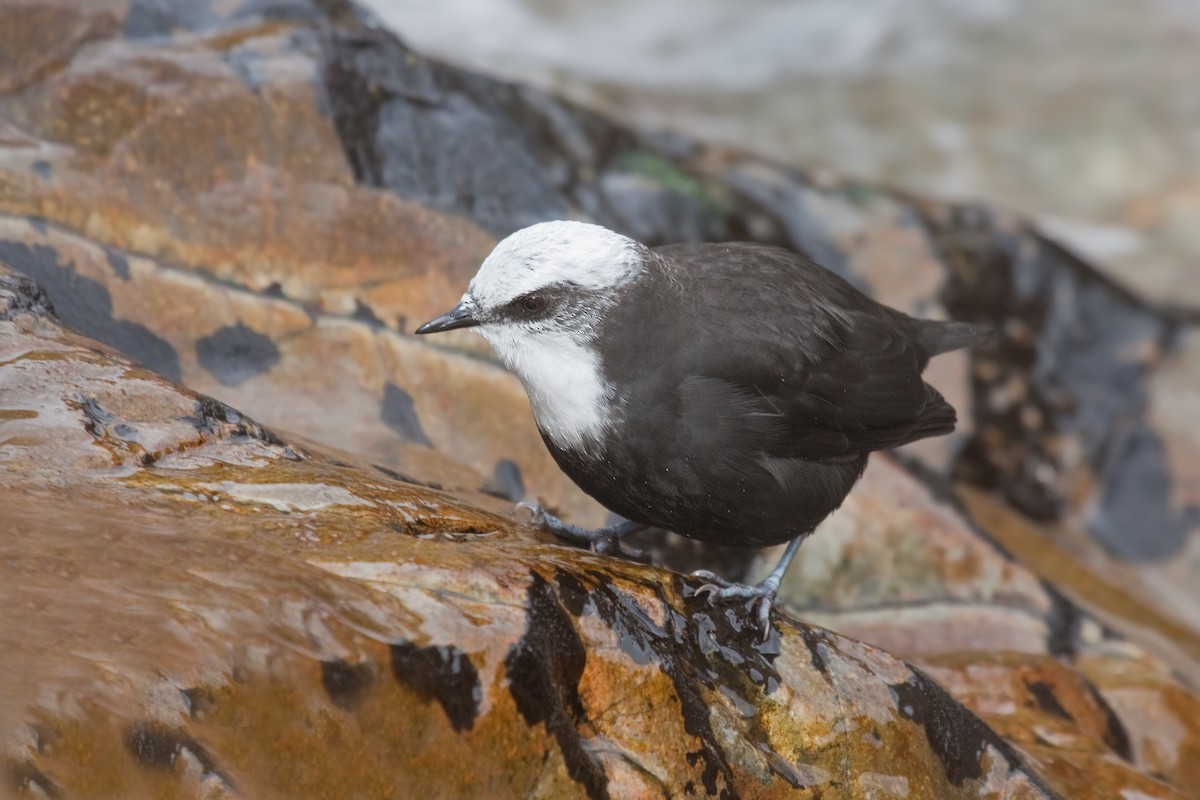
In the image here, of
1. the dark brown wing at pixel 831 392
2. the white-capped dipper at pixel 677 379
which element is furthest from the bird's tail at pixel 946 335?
the white-capped dipper at pixel 677 379

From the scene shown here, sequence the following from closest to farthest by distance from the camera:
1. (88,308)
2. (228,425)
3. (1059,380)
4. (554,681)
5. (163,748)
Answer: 1. (163,748)
2. (554,681)
3. (228,425)
4. (88,308)
5. (1059,380)

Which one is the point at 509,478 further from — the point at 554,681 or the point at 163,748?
the point at 163,748

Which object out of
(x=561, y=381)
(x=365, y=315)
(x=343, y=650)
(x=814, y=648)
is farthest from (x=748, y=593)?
(x=365, y=315)

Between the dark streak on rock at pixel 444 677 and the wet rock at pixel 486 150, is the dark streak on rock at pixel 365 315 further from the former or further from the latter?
the dark streak on rock at pixel 444 677

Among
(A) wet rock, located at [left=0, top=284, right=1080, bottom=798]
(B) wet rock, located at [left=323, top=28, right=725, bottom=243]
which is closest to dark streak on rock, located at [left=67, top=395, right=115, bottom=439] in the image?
(A) wet rock, located at [left=0, top=284, right=1080, bottom=798]

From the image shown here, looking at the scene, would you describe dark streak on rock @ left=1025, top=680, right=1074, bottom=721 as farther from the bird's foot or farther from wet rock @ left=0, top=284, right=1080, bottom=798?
the bird's foot

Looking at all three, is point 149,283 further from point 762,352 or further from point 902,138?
point 902,138

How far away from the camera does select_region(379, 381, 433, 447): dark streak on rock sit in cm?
490

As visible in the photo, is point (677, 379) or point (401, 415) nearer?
point (677, 379)

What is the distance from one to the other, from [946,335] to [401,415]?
2.18m

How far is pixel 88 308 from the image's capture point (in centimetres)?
459

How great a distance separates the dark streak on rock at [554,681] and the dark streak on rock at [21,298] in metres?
1.75

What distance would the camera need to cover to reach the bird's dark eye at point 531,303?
13.3 ft

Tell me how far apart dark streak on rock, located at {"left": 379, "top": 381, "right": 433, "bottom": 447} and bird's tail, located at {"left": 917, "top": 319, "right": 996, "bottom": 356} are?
6.48 feet
